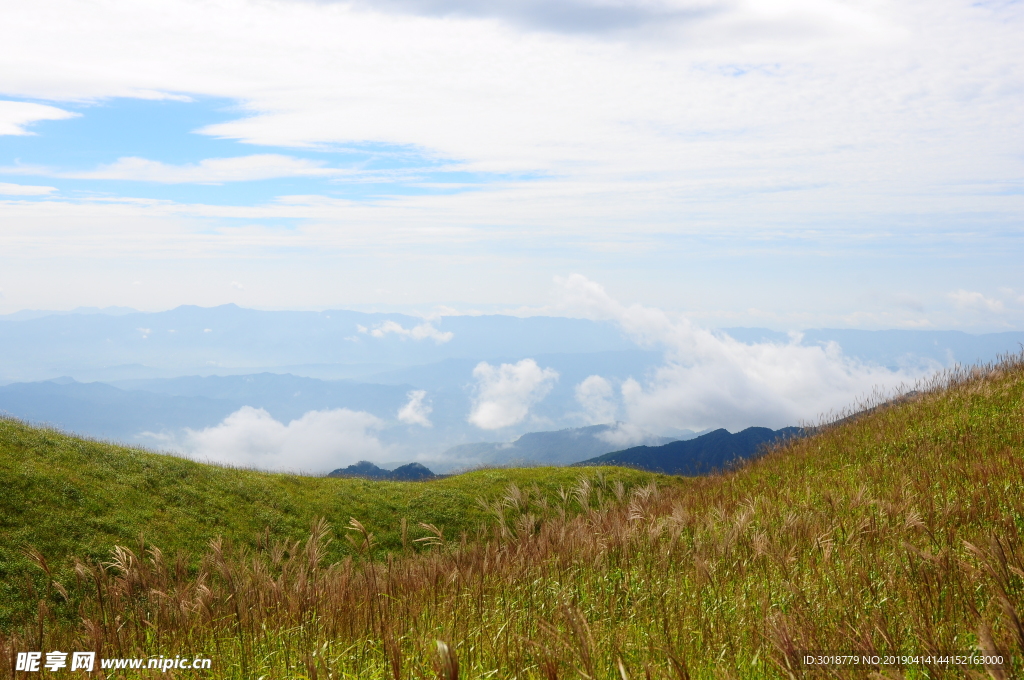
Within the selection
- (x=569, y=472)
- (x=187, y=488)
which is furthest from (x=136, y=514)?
(x=569, y=472)

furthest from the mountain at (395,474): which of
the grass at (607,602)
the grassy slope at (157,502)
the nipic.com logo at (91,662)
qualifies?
the nipic.com logo at (91,662)

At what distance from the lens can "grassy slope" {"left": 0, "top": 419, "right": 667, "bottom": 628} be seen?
14680 mm

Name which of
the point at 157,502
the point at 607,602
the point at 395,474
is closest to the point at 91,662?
the point at 607,602

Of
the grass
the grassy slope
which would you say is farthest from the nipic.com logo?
the grassy slope

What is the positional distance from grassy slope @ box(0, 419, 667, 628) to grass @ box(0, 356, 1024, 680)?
629 centimetres

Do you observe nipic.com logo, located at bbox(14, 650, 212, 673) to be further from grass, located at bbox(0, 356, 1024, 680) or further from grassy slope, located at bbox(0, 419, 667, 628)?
grassy slope, located at bbox(0, 419, 667, 628)

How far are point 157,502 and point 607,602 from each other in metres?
17.2

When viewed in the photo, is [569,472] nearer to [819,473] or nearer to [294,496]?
[294,496]

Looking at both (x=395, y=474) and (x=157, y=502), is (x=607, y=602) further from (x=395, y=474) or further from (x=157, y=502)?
(x=395, y=474)

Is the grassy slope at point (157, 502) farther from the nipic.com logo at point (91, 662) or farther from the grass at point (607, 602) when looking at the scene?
the nipic.com logo at point (91, 662)

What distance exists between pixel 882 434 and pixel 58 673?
18617 millimetres

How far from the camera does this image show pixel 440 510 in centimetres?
2325

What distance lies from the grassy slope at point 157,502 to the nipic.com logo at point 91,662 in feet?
21.2

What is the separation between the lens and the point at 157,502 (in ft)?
59.5
